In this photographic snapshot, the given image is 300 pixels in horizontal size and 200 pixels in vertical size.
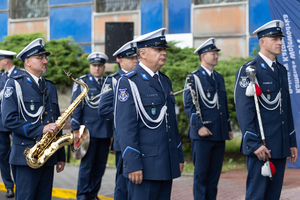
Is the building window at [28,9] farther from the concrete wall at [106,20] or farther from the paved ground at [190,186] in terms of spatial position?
the paved ground at [190,186]

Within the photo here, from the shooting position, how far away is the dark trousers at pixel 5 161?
941 cm

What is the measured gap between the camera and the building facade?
16828 mm

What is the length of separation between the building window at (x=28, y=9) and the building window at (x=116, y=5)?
2.32 metres

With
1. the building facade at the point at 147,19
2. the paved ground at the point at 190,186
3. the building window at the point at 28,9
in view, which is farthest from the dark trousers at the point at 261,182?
the building window at the point at 28,9

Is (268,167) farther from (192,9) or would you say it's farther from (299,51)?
(192,9)

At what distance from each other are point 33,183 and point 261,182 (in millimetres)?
2662

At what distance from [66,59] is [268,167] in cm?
1184

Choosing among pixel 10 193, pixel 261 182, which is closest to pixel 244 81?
pixel 261 182

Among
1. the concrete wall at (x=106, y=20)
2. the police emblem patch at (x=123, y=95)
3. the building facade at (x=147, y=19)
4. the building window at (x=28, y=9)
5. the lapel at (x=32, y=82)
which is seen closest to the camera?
the police emblem patch at (x=123, y=95)

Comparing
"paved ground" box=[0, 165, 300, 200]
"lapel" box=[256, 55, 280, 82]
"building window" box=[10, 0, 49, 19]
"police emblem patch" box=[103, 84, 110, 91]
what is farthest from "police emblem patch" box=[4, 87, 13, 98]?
"building window" box=[10, 0, 49, 19]

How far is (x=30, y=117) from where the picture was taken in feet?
20.9

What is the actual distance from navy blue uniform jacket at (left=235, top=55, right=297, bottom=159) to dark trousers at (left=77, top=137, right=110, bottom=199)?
3308 millimetres

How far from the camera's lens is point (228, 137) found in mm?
8008

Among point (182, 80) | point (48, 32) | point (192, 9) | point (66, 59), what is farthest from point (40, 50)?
point (48, 32)
